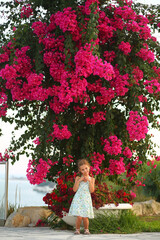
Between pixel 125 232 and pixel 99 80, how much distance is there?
8.55ft

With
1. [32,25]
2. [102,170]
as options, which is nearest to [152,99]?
[102,170]

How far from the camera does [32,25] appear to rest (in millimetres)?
6332

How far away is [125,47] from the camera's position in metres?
6.26

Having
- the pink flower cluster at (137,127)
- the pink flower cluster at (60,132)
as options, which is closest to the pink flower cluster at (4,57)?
the pink flower cluster at (60,132)

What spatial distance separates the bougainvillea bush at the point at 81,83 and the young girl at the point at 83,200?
546 millimetres

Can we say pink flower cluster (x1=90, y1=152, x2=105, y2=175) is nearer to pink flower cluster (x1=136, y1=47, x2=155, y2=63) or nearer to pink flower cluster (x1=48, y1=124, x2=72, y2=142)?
pink flower cluster (x1=48, y1=124, x2=72, y2=142)

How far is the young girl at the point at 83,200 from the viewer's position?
5.76 meters

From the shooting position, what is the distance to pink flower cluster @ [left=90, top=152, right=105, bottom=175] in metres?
6.46

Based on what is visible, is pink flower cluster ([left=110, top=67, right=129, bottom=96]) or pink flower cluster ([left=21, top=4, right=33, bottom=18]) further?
pink flower cluster ([left=21, top=4, right=33, bottom=18])

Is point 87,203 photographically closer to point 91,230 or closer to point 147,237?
point 91,230

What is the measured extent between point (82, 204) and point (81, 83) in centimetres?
192

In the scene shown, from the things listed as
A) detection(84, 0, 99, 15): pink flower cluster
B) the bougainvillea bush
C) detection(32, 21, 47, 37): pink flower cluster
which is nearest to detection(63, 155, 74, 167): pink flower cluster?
the bougainvillea bush

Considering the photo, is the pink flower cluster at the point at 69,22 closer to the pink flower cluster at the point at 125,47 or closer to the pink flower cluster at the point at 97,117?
the pink flower cluster at the point at 125,47

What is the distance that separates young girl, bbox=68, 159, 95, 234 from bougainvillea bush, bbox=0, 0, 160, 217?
546 millimetres
